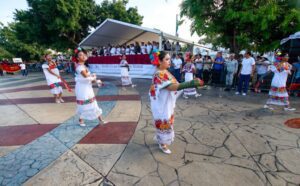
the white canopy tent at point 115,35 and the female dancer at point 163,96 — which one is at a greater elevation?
the white canopy tent at point 115,35

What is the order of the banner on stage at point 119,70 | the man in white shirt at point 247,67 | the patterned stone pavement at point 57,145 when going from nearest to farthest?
the patterned stone pavement at point 57,145, the man in white shirt at point 247,67, the banner on stage at point 119,70

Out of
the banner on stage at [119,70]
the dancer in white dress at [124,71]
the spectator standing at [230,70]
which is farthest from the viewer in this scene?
the banner on stage at [119,70]

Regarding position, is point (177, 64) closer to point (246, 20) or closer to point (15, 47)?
point (246, 20)

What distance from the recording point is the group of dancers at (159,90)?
286 centimetres

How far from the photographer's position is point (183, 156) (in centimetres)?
302

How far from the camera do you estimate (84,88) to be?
13.2ft

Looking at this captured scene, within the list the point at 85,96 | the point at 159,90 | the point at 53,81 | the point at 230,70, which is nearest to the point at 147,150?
the point at 159,90

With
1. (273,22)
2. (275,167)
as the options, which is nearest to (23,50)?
(273,22)

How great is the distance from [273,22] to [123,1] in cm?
1913

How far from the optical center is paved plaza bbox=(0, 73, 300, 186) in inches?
99.3

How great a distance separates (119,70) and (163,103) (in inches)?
480

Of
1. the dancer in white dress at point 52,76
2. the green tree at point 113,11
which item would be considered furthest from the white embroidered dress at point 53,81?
the green tree at point 113,11

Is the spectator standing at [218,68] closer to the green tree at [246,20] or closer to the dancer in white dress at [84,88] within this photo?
the green tree at [246,20]

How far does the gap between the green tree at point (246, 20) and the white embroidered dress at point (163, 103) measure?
8100 millimetres
